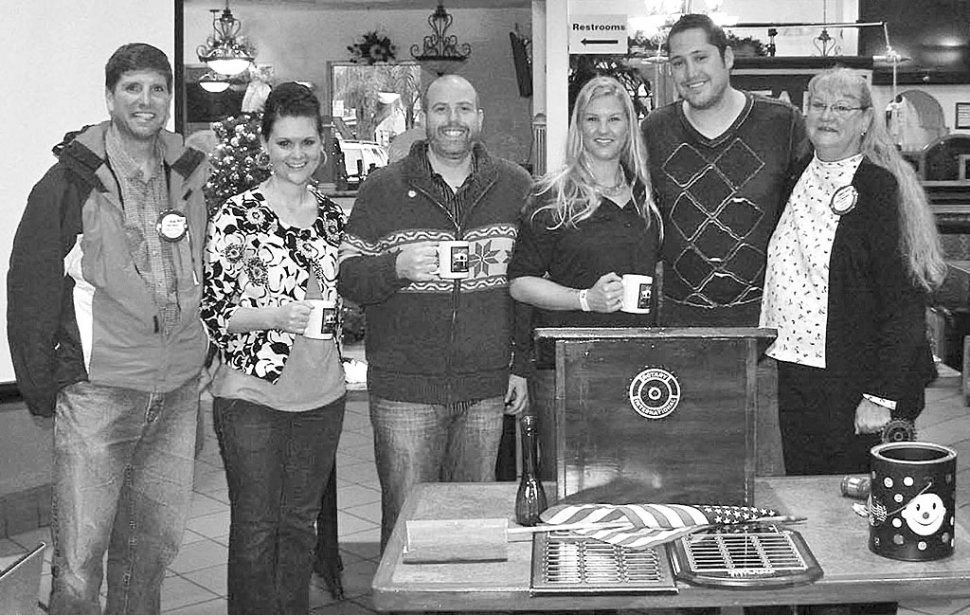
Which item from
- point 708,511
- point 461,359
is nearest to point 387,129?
point 461,359

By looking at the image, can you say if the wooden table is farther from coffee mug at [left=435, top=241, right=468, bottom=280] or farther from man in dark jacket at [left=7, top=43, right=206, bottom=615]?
man in dark jacket at [left=7, top=43, right=206, bottom=615]

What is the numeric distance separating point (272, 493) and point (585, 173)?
1.19 meters

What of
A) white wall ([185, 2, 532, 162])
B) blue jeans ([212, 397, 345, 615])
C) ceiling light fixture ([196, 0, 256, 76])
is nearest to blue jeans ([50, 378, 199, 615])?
blue jeans ([212, 397, 345, 615])

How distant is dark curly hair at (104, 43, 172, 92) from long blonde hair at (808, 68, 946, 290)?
1.68 meters

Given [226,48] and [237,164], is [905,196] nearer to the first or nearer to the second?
[237,164]

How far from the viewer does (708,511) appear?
7.97ft

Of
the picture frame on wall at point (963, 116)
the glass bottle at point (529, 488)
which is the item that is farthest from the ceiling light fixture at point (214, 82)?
the glass bottle at point (529, 488)

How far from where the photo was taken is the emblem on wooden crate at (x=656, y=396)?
244 cm

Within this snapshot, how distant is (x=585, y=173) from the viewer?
3404 mm

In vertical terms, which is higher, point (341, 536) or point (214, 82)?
point (214, 82)

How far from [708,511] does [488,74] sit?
1474 cm

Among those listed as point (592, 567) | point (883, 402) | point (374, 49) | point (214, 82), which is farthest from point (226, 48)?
point (592, 567)

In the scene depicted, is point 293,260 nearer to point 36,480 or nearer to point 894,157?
point 894,157

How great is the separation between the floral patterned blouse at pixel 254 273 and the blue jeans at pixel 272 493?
142 millimetres
